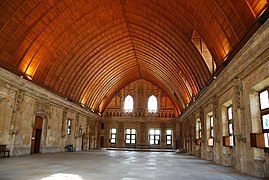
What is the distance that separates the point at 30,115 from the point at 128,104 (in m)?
24.4

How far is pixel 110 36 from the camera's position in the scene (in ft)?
76.1

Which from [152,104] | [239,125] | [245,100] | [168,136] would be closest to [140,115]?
[152,104]

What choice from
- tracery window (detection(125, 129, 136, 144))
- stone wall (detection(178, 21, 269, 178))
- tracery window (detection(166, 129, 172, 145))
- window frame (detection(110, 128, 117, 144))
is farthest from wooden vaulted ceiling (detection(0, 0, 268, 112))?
tracery window (detection(166, 129, 172, 145))

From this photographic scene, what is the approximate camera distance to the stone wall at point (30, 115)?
15766 mm

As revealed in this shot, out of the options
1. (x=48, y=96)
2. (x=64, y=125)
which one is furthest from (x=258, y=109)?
(x=64, y=125)

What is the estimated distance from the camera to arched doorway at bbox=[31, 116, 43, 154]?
20141 millimetres

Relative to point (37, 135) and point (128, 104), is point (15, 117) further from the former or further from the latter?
point (128, 104)

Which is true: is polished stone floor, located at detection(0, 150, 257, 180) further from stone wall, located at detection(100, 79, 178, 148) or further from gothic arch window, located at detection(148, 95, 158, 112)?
gothic arch window, located at detection(148, 95, 158, 112)

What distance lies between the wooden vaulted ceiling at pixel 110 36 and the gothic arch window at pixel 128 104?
1312 cm

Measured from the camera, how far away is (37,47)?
1792 centimetres

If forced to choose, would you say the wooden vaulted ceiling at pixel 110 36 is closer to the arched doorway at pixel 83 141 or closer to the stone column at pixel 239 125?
the stone column at pixel 239 125

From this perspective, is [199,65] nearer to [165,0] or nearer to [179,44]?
[179,44]

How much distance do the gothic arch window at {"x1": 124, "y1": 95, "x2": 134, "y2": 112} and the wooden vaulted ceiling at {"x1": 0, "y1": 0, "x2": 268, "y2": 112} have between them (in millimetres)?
13119

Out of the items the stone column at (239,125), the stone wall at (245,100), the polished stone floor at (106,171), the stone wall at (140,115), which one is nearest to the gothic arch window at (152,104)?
the stone wall at (140,115)
